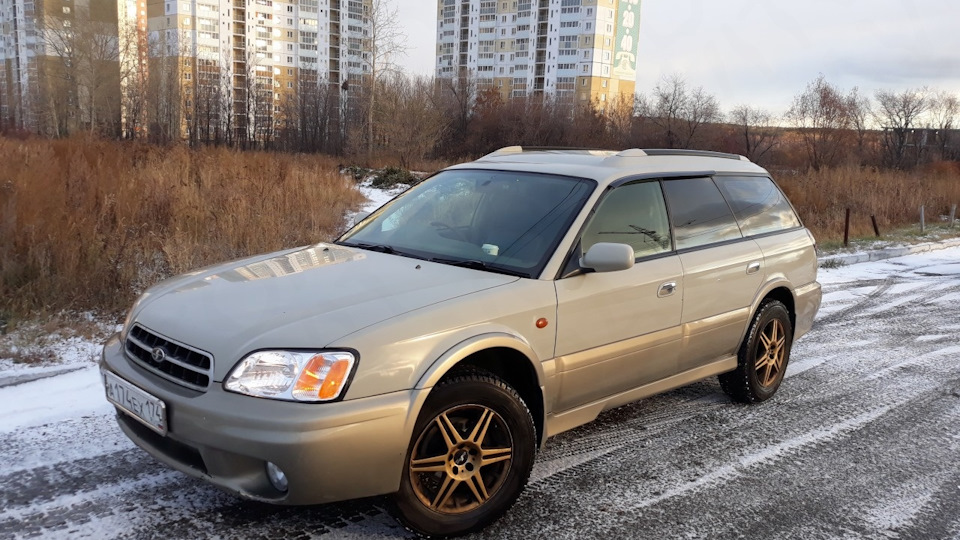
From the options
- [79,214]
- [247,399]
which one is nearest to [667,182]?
[247,399]

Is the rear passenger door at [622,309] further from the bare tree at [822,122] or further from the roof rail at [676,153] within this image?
the bare tree at [822,122]

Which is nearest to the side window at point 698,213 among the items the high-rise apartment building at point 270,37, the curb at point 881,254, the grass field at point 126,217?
the grass field at point 126,217

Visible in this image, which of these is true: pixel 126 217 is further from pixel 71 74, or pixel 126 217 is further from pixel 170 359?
pixel 71 74

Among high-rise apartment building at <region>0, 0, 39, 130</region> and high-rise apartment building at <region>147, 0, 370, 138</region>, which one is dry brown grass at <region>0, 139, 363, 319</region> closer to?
high-rise apartment building at <region>0, 0, 39, 130</region>

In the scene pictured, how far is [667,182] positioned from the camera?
14.3 ft

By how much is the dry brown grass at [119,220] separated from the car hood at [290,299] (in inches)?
136

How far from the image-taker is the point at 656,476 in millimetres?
3758

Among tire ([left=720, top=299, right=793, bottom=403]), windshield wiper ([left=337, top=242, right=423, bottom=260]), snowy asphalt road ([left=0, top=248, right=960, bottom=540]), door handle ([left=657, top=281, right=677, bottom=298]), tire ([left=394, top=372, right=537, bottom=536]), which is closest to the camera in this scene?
tire ([left=394, top=372, right=537, bottom=536])

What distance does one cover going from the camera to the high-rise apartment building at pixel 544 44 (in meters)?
100

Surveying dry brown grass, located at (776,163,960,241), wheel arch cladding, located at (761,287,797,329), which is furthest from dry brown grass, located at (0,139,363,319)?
dry brown grass, located at (776,163,960,241)

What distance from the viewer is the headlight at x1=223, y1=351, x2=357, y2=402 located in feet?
8.44

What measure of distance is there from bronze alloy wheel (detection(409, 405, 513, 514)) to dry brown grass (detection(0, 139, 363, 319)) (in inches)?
182

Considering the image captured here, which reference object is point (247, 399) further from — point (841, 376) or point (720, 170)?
point (841, 376)

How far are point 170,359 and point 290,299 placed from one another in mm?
550
